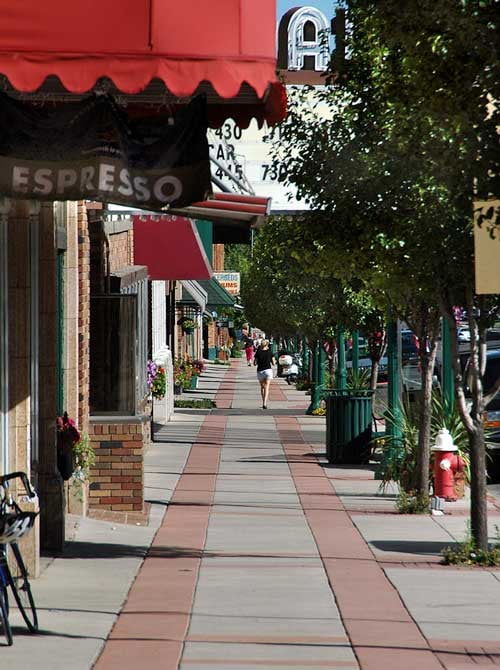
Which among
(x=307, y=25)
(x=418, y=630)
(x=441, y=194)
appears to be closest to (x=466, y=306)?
(x=441, y=194)

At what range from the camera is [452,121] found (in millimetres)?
9773

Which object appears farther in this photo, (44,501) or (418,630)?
(44,501)

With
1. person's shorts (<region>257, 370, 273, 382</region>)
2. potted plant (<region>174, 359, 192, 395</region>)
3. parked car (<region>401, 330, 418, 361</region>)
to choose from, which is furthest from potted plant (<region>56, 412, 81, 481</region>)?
parked car (<region>401, 330, 418, 361</region>)

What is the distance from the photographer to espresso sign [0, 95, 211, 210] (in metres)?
8.15

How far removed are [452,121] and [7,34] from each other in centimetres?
343

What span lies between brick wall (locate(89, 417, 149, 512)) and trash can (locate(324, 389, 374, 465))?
21.6 feet

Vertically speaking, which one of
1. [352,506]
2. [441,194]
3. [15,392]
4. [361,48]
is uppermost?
[361,48]

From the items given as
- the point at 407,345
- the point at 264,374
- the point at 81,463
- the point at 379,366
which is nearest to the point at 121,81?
the point at 81,463

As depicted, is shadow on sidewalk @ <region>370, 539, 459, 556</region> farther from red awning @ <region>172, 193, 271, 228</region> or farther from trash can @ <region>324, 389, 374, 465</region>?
trash can @ <region>324, 389, 374, 465</region>

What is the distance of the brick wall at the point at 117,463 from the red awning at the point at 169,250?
7434 millimetres

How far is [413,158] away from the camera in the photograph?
11.5 metres

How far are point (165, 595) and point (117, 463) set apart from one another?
4806 mm

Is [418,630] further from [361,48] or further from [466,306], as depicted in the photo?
[361,48]

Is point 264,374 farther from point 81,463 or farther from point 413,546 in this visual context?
point 413,546
